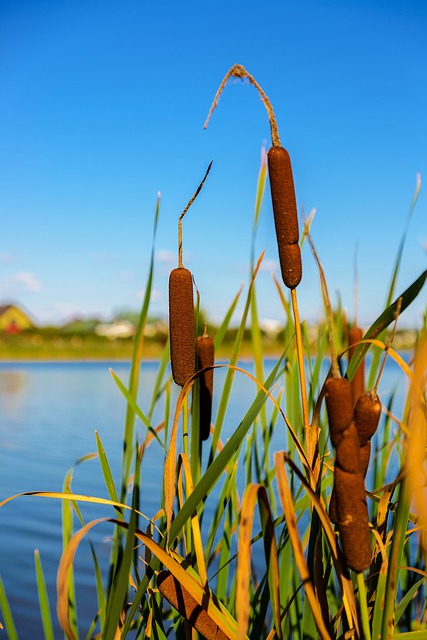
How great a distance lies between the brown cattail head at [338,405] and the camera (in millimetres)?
698

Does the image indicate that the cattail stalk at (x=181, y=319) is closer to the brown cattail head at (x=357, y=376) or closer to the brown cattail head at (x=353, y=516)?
the brown cattail head at (x=353, y=516)

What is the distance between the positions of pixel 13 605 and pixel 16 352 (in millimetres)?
31765

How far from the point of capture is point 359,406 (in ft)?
2.59

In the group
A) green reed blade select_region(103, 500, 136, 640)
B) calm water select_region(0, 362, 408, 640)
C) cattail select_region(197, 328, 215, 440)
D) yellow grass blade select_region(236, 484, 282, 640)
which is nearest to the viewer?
yellow grass blade select_region(236, 484, 282, 640)

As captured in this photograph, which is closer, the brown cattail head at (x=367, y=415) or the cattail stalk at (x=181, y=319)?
the brown cattail head at (x=367, y=415)

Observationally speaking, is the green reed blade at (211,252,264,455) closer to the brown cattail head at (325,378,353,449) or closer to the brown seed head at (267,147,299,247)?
Answer: the brown seed head at (267,147,299,247)

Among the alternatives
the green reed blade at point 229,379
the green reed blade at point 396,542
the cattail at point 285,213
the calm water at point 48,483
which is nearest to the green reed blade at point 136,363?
the calm water at point 48,483

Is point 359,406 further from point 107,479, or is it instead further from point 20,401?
point 20,401

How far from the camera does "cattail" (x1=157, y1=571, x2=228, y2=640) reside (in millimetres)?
882

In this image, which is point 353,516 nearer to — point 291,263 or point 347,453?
point 347,453

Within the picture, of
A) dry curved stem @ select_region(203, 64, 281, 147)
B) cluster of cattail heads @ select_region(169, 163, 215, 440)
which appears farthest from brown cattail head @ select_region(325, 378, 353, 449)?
dry curved stem @ select_region(203, 64, 281, 147)

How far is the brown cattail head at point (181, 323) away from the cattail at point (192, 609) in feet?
0.99

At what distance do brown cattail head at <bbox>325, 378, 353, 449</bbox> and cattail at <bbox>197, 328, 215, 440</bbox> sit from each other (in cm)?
39

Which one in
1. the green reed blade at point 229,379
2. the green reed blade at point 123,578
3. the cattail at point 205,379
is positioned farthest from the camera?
the green reed blade at point 229,379
